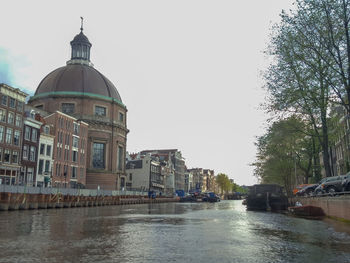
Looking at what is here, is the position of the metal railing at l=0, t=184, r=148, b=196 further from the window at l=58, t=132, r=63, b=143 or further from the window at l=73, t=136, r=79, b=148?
the window at l=58, t=132, r=63, b=143

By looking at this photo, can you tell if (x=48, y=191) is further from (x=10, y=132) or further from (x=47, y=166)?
(x=47, y=166)

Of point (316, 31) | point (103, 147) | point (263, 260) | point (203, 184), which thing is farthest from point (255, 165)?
point (203, 184)

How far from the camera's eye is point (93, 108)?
8462 cm

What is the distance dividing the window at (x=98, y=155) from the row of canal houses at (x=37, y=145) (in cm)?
770

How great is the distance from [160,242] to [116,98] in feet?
276

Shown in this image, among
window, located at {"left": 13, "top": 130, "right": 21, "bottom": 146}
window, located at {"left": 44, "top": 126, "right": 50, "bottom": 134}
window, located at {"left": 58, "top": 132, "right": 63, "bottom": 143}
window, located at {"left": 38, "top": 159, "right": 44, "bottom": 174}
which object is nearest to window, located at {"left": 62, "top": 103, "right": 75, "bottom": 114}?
window, located at {"left": 58, "top": 132, "right": 63, "bottom": 143}

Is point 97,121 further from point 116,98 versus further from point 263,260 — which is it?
point 263,260

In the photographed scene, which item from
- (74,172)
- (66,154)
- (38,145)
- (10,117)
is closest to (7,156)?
(10,117)

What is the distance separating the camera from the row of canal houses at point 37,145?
51156 millimetres

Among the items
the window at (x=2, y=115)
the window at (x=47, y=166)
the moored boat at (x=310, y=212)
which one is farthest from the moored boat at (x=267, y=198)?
the window at (x=2, y=115)

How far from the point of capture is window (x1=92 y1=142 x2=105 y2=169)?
275ft

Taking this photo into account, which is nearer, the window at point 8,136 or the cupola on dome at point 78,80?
the window at point 8,136

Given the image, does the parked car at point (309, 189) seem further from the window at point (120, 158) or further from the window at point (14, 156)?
the window at point (120, 158)

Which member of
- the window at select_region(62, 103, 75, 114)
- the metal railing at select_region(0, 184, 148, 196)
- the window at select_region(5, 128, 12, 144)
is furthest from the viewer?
the window at select_region(62, 103, 75, 114)
